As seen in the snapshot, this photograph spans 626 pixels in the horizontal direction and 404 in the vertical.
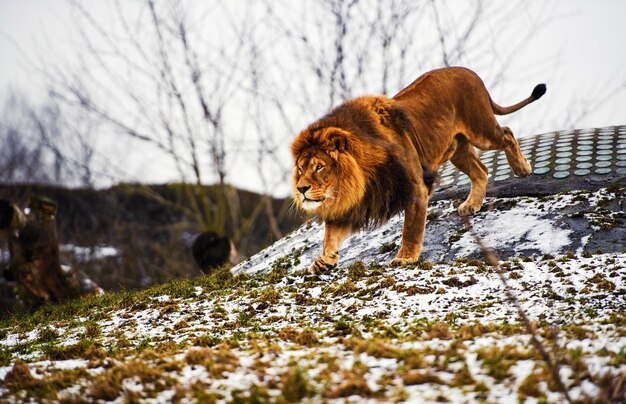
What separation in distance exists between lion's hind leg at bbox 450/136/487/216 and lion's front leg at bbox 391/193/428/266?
115cm

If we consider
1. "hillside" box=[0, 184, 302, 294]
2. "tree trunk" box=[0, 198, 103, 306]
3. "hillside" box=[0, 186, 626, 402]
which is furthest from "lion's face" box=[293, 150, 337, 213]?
"hillside" box=[0, 184, 302, 294]

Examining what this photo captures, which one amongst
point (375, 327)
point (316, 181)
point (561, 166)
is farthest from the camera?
point (561, 166)

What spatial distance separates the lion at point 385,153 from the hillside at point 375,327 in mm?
453

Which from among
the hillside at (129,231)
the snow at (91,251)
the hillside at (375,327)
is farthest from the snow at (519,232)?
the snow at (91,251)

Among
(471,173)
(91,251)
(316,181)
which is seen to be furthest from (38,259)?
(91,251)

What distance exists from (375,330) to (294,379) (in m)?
1.27

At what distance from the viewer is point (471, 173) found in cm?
645

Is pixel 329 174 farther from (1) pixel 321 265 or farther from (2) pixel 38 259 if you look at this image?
(2) pixel 38 259

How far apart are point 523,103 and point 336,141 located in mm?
2628

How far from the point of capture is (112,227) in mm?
19531

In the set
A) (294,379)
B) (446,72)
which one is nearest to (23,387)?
(294,379)

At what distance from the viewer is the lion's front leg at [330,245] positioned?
5.44 metres

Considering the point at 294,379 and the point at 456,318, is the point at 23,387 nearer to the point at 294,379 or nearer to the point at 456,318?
the point at 294,379

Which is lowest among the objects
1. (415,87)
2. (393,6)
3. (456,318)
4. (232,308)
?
(456,318)
